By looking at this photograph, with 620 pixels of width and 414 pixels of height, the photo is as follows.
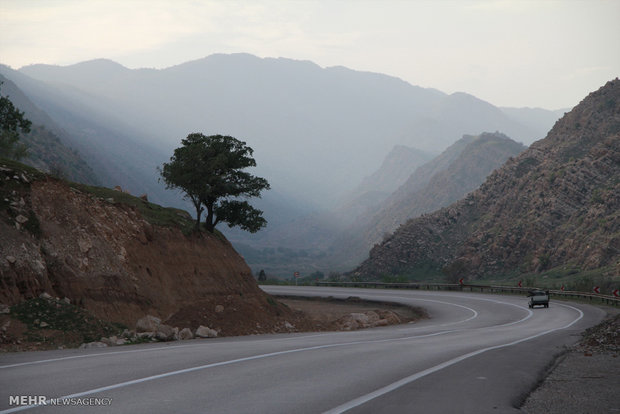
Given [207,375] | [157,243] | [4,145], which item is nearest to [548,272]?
[157,243]

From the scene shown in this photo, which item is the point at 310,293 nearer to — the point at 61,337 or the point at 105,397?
the point at 61,337

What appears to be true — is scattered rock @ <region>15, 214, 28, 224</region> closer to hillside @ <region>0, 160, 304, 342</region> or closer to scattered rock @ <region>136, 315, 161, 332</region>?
hillside @ <region>0, 160, 304, 342</region>

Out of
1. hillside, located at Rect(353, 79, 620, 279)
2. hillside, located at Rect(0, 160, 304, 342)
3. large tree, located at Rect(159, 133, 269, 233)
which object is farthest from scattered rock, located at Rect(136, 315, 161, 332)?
hillside, located at Rect(353, 79, 620, 279)

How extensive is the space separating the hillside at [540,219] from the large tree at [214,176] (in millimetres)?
39094

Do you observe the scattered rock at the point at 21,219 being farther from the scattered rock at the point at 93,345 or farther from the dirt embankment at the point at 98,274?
the scattered rock at the point at 93,345

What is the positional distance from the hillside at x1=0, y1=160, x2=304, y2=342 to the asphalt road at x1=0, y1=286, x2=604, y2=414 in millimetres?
8605

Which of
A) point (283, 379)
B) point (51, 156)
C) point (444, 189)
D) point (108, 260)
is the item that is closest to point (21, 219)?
point (108, 260)

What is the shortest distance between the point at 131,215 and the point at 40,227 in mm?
6897

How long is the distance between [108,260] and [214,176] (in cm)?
1175

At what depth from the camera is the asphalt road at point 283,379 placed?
24.8ft

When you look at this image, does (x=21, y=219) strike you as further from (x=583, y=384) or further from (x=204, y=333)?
(x=583, y=384)

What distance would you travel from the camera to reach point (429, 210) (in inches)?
5536

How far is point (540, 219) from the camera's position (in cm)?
7512

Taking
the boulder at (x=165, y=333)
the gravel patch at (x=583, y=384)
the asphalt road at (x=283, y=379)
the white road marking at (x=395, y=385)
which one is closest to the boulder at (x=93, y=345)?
the boulder at (x=165, y=333)
